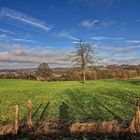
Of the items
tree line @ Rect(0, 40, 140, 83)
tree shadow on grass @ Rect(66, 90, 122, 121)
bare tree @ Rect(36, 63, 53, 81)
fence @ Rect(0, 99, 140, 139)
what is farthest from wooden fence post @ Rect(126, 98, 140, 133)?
bare tree @ Rect(36, 63, 53, 81)

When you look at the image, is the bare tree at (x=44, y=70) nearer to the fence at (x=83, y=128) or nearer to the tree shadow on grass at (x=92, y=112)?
the tree shadow on grass at (x=92, y=112)

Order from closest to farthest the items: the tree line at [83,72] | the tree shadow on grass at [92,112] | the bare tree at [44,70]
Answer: the tree shadow on grass at [92,112] < the tree line at [83,72] < the bare tree at [44,70]

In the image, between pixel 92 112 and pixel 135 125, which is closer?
pixel 135 125

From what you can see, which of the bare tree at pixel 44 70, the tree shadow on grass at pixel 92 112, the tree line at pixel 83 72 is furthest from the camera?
the bare tree at pixel 44 70

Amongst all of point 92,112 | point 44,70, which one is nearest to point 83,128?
point 92,112

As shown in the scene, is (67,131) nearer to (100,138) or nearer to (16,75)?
(100,138)

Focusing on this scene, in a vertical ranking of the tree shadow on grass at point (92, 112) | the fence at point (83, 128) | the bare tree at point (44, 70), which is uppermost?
the bare tree at point (44, 70)

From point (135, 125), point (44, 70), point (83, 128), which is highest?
point (44, 70)

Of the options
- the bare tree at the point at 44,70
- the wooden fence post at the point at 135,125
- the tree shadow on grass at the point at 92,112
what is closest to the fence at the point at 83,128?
the wooden fence post at the point at 135,125

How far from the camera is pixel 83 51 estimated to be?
83375 mm

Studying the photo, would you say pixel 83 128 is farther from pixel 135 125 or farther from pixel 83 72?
pixel 83 72

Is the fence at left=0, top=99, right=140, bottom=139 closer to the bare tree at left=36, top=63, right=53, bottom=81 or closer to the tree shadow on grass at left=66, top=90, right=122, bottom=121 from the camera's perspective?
the tree shadow on grass at left=66, top=90, right=122, bottom=121

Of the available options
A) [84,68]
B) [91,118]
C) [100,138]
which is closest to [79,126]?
[100,138]

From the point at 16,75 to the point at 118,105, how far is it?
85528 mm
